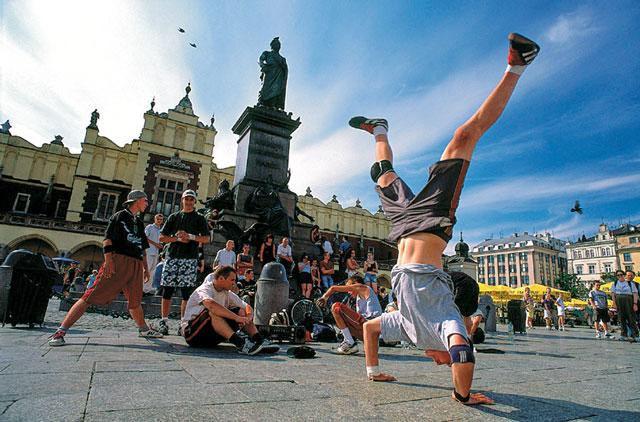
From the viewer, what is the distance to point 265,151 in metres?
12.2

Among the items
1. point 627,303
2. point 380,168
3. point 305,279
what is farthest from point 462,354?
point 627,303

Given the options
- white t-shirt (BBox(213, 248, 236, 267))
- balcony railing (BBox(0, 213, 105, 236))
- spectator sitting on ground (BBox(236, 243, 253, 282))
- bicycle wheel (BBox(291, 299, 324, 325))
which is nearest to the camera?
bicycle wheel (BBox(291, 299, 324, 325))

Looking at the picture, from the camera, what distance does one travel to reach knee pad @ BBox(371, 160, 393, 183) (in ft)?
9.20

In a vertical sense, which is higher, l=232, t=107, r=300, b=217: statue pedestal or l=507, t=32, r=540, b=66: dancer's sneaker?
l=232, t=107, r=300, b=217: statue pedestal

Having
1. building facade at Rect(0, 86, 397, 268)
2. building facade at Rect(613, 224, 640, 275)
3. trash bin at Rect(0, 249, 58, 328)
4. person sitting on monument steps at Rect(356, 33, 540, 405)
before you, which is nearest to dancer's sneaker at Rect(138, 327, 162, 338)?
trash bin at Rect(0, 249, 58, 328)

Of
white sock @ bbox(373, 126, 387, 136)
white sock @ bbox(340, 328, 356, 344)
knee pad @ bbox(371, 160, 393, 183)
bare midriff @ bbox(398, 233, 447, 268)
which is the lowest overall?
white sock @ bbox(340, 328, 356, 344)

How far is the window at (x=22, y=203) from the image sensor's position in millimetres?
29141

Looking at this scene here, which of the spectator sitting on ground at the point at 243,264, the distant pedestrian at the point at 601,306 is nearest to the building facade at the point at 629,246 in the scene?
the distant pedestrian at the point at 601,306

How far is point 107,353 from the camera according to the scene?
3.29m

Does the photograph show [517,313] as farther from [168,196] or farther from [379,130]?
[168,196]

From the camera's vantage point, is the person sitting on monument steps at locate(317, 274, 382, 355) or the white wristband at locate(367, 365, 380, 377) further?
the person sitting on monument steps at locate(317, 274, 382, 355)

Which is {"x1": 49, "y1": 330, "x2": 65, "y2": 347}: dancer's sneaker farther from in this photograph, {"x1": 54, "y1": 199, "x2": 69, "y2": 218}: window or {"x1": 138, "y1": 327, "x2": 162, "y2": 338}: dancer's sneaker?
{"x1": 54, "y1": 199, "x2": 69, "y2": 218}: window

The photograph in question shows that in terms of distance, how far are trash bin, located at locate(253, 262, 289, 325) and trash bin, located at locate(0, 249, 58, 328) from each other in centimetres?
305

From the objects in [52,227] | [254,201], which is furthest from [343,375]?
[52,227]
